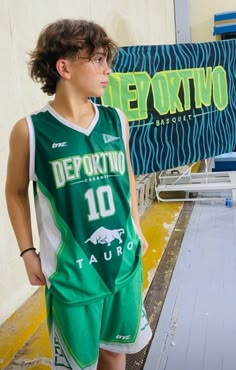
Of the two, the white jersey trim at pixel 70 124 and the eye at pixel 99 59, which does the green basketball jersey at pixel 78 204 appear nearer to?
the white jersey trim at pixel 70 124

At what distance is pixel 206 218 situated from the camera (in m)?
3.20

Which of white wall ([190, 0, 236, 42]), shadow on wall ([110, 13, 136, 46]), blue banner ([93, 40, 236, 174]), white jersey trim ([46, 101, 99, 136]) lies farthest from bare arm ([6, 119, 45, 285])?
white wall ([190, 0, 236, 42])

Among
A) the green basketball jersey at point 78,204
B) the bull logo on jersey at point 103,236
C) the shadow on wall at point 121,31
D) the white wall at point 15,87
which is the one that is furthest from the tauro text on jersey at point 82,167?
the shadow on wall at point 121,31

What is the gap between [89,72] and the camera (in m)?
0.90

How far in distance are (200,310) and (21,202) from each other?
1294 millimetres

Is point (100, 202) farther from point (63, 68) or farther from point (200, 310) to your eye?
point (200, 310)

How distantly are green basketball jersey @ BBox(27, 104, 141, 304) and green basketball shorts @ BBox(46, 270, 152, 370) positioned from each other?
0.13 feet

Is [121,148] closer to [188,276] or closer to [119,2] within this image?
[188,276]

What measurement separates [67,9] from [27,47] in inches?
19.9

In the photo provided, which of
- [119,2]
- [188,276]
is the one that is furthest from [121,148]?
[119,2]

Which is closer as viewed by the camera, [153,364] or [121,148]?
[121,148]

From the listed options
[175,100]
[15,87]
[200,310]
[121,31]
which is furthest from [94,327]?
[121,31]

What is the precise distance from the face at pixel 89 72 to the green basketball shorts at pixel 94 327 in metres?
0.52

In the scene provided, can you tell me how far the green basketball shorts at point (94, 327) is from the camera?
93cm
